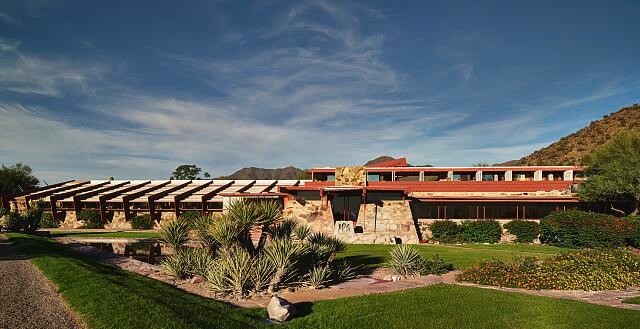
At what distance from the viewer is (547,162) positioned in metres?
65.3

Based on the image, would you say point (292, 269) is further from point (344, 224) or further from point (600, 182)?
point (600, 182)

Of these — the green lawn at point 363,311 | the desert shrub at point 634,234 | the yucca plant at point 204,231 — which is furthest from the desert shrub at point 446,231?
the yucca plant at point 204,231

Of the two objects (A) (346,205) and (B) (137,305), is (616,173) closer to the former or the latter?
(A) (346,205)

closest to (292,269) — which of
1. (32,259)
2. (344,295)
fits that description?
(344,295)

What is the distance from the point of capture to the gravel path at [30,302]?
8289 mm

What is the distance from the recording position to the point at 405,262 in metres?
15.2

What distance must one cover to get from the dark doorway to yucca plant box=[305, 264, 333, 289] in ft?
55.0

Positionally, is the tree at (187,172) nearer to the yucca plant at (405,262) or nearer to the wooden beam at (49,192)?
the wooden beam at (49,192)

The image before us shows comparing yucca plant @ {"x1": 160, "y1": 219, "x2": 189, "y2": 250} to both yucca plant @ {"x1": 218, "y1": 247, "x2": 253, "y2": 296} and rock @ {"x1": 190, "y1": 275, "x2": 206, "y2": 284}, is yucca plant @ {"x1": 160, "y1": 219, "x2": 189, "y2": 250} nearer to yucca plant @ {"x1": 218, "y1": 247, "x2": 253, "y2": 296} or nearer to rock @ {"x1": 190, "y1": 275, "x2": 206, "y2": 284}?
rock @ {"x1": 190, "y1": 275, "x2": 206, "y2": 284}

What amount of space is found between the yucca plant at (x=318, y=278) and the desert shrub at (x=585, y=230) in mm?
20667

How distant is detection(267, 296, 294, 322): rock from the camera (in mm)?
9336

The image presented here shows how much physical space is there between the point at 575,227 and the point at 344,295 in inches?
858

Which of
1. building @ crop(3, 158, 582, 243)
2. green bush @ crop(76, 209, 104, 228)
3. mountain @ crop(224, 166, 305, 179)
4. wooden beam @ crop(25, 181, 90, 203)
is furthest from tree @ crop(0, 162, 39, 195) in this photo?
mountain @ crop(224, 166, 305, 179)

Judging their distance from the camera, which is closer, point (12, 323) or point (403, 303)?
point (12, 323)
